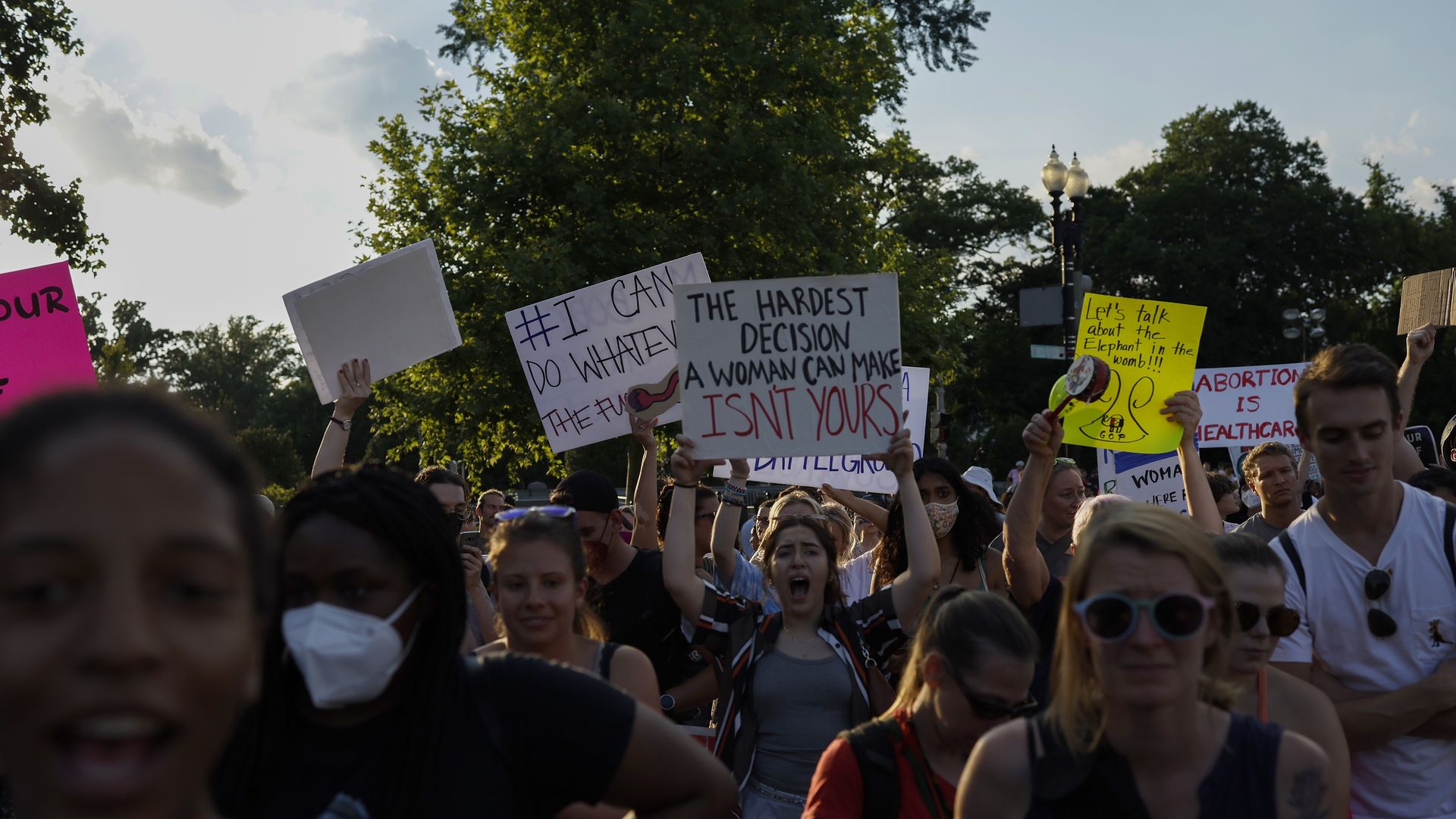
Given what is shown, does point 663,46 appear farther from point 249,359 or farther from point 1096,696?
point 249,359

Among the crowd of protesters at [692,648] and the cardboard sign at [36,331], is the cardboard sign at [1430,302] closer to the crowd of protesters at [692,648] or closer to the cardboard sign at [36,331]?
the crowd of protesters at [692,648]

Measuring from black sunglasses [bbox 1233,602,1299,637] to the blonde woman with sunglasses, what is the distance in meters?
0.94

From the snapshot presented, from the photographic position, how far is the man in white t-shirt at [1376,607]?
12.1ft

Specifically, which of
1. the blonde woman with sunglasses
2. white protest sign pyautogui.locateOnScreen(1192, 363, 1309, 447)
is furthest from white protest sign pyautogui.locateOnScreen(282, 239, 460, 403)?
white protest sign pyautogui.locateOnScreen(1192, 363, 1309, 447)

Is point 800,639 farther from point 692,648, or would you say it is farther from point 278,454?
point 278,454

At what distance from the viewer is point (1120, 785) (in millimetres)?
2262

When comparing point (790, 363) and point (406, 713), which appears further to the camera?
point (790, 363)

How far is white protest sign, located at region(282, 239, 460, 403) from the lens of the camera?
7.00m

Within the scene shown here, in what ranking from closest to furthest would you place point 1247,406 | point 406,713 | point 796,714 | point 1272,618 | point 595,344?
point 406,713 < point 1272,618 < point 796,714 < point 595,344 < point 1247,406

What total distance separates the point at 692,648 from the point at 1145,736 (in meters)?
3.41

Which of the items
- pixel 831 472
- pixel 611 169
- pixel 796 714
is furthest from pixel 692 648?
pixel 611 169

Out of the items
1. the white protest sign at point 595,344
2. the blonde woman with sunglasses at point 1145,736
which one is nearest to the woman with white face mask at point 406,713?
the blonde woman with sunglasses at point 1145,736

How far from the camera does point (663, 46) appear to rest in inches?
806

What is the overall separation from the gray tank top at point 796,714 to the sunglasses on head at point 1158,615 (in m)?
2.34
